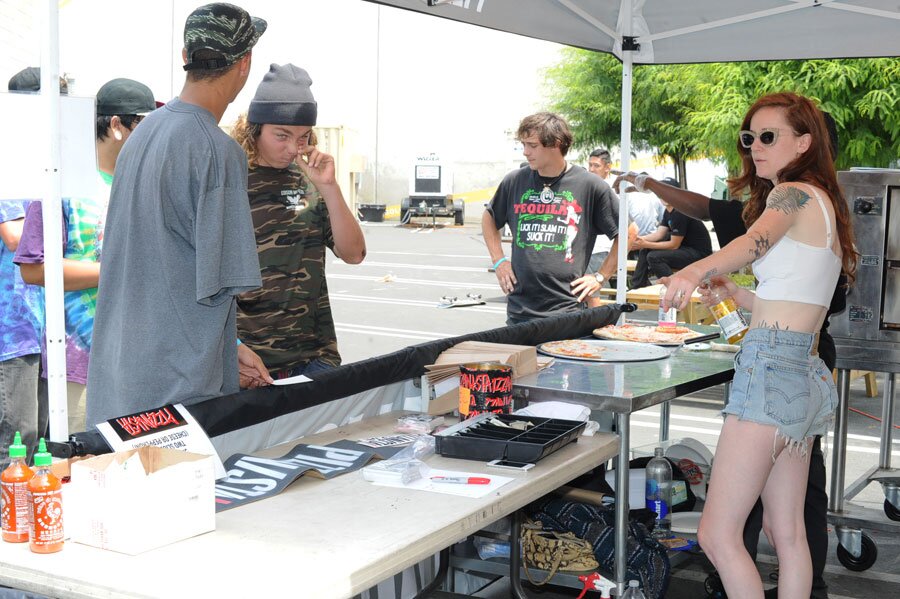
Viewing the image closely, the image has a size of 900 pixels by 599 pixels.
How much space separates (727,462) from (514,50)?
3185 centimetres

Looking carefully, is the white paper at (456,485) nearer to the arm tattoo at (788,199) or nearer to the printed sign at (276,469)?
the printed sign at (276,469)

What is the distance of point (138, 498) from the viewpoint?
76.2 inches

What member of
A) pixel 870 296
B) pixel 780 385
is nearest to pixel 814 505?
pixel 780 385

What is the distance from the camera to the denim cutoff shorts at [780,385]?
2900 mm

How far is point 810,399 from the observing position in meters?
2.95

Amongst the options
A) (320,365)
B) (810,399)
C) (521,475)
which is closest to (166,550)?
(521,475)

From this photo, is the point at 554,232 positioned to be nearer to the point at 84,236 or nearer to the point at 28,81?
the point at 84,236

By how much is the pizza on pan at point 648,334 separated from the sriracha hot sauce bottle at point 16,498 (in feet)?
9.39

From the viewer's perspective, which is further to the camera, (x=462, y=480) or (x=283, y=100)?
(x=283, y=100)

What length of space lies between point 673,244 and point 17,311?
22.6 feet

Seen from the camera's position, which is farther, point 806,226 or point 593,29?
point 593,29

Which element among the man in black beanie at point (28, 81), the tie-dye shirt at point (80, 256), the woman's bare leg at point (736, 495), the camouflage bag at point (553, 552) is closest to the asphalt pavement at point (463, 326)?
the camouflage bag at point (553, 552)

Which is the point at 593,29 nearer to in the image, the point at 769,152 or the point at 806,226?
the point at 769,152

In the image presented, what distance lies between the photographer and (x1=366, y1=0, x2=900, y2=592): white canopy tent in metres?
4.89
